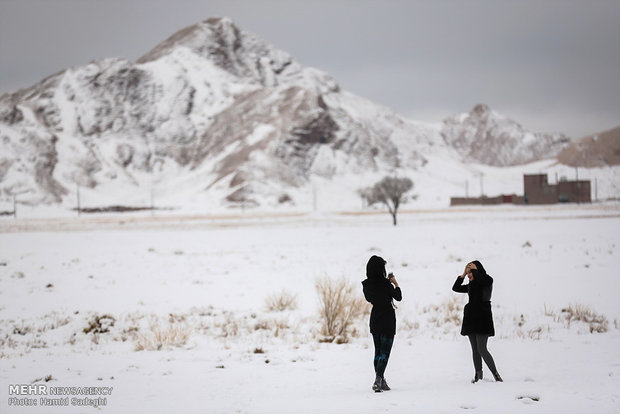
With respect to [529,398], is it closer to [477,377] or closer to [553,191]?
[477,377]

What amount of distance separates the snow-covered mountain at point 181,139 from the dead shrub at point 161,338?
335 ft

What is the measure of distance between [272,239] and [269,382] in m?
31.0

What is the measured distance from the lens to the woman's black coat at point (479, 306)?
297 inches

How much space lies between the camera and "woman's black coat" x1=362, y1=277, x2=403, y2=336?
747 centimetres

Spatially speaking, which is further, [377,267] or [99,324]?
[99,324]

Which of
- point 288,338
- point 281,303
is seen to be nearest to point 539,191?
point 281,303

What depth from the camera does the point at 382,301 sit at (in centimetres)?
751

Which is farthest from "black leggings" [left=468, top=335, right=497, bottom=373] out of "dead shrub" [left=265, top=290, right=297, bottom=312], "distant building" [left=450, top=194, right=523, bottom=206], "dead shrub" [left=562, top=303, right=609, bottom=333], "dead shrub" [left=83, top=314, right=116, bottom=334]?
"distant building" [left=450, top=194, right=523, bottom=206]

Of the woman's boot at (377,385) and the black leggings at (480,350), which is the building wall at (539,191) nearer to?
the black leggings at (480,350)

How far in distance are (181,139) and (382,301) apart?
16159 centimetres

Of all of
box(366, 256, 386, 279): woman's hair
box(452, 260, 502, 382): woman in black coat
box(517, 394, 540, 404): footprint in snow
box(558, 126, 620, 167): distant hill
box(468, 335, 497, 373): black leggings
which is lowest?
box(517, 394, 540, 404): footprint in snow

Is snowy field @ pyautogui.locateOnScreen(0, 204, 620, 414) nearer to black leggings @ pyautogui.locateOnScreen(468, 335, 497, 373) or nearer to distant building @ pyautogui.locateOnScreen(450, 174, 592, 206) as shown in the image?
black leggings @ pyautogui.locateOnScreen(468, 335, 497, 373)

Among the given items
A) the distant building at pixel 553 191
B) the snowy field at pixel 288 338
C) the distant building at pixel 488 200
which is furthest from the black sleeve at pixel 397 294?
the distant building at pixel 488 200

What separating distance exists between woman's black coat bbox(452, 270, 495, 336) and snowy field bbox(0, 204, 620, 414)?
0.81m
